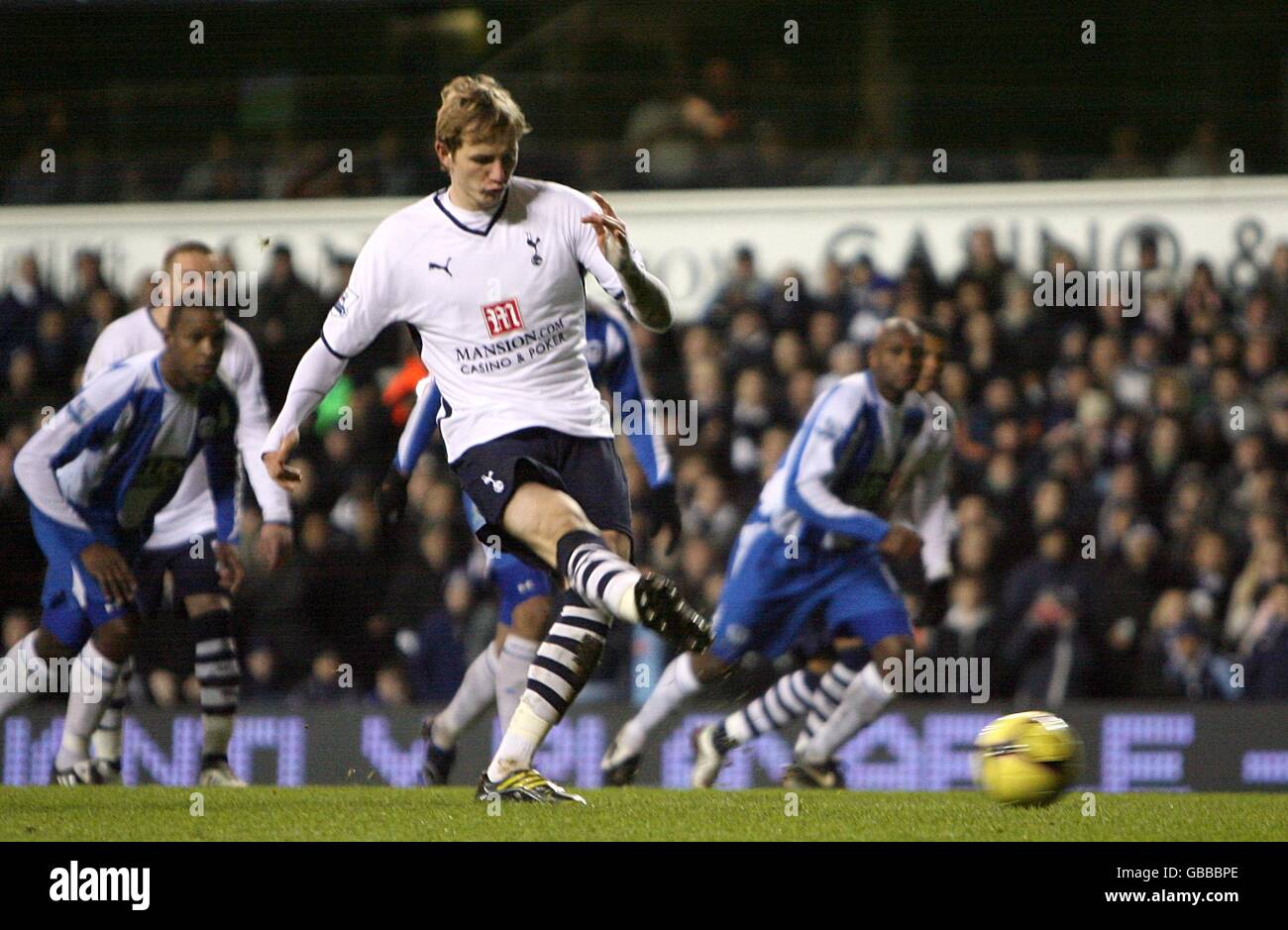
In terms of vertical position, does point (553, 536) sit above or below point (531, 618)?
above

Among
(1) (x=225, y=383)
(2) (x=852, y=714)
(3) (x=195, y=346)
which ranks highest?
(3) (x=195, y=346)

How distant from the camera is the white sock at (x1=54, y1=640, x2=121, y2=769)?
303 inches

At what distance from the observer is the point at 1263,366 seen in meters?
11.2

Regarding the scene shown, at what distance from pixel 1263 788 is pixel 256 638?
5340 millimetres

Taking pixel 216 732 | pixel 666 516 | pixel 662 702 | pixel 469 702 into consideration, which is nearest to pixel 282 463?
pixel 666 516

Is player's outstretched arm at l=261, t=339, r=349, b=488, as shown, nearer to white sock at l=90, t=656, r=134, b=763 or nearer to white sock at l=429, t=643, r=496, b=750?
white sock at l=429, t=643, r=496, b=750

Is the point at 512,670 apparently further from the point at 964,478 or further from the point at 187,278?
the point at 964,478

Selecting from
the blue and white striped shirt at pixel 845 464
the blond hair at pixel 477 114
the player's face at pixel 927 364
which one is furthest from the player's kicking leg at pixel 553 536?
the player's face at pixel 927 364

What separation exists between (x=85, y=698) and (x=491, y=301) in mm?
3212

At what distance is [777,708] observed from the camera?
826 cm

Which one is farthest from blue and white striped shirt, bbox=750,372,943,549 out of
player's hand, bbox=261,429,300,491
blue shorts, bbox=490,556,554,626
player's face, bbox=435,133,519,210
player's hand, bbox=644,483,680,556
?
player's hand, bbox=261,429,300,491

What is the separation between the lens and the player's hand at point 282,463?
213 inches

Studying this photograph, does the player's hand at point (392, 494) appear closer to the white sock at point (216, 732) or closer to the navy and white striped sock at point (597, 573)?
the white sock at point (216, 732)
